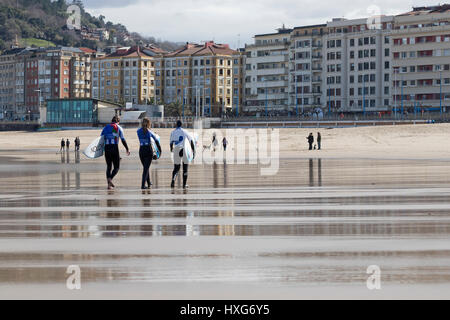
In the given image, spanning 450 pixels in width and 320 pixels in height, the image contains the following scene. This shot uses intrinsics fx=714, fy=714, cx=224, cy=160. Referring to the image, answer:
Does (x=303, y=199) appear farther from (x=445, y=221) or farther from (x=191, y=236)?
(x=191, y=236)

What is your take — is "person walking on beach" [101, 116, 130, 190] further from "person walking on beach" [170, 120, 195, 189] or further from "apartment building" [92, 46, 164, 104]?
"apartment building" [92, 46, 164, 104]

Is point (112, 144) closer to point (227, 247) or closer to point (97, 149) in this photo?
point (97, 149)

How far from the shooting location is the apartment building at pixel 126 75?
16212cm

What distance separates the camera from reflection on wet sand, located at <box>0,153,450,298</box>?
555cm

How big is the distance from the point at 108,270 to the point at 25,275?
2.11ft

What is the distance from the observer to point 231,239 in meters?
7.33

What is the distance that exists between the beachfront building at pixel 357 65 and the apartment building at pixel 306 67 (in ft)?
5.76

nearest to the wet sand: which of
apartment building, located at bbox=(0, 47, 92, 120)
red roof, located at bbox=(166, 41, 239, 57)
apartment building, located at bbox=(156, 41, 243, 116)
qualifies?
apartment building, located at bbox=(156, 41, 243, 116)

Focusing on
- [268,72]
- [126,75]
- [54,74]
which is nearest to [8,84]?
Result: [54,74]

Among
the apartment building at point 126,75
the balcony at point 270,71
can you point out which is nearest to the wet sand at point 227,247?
the balcony at point 270,71

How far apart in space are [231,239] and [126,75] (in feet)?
524

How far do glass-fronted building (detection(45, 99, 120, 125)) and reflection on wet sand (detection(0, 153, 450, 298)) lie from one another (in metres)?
107
